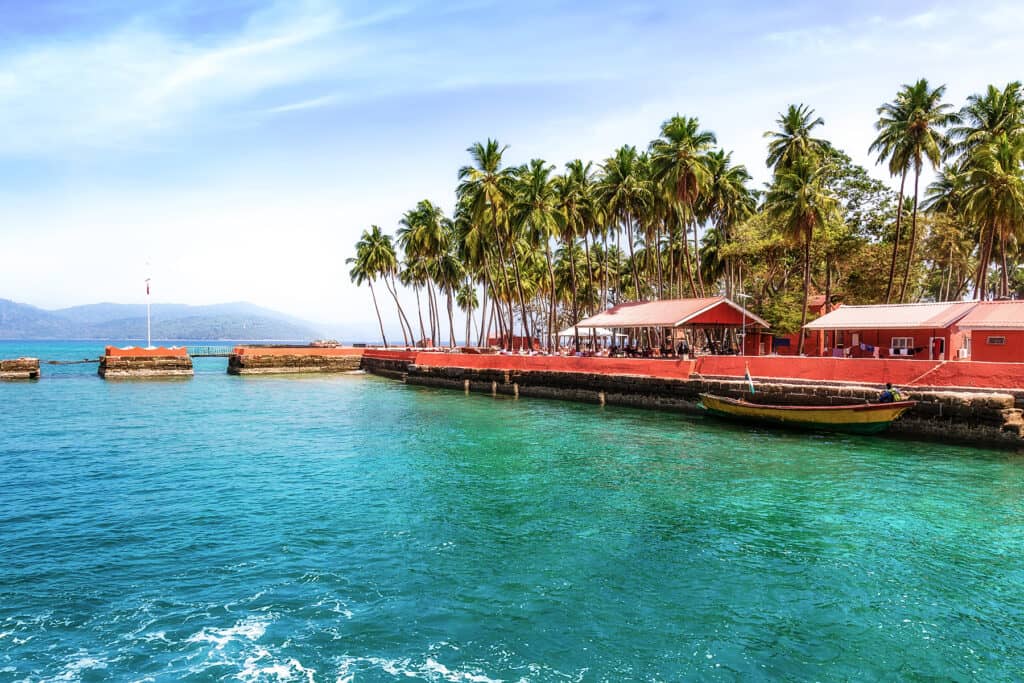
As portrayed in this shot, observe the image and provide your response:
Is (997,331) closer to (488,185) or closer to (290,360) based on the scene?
(488,185)

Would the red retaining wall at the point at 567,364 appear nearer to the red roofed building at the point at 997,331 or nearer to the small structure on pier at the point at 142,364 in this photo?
the red roofed building at the point at 997,331

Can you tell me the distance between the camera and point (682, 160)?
44156 mm

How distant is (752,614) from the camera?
30.7ft

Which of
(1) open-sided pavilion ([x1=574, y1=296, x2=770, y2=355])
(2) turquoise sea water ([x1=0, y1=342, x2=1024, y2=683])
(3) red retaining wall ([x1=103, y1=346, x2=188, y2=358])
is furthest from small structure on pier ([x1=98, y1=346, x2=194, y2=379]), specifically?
(1) open-sided pavilion ([x1=574, y1=296, x2=770, y2=355])

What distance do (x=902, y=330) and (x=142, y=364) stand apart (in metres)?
62.9

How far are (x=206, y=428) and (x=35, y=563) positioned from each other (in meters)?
18.1

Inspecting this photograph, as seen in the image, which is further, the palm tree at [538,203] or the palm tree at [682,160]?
the palm tree at [538,203]

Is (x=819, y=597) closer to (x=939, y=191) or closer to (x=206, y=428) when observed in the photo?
(x=206, y=428)

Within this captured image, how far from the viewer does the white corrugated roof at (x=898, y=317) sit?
1242 inches

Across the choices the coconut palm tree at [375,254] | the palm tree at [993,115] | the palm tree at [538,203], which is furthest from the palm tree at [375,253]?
the palm tree at [993,115]

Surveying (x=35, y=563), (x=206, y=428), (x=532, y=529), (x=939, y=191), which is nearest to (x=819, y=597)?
(x=532, y=529)

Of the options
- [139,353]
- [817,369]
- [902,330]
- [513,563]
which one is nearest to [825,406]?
[817,369]

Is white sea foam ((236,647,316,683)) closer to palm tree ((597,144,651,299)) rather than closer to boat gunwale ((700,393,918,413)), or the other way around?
boat gunwale ((700,393,918,413))

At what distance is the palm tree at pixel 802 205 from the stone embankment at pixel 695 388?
11.7 meters
